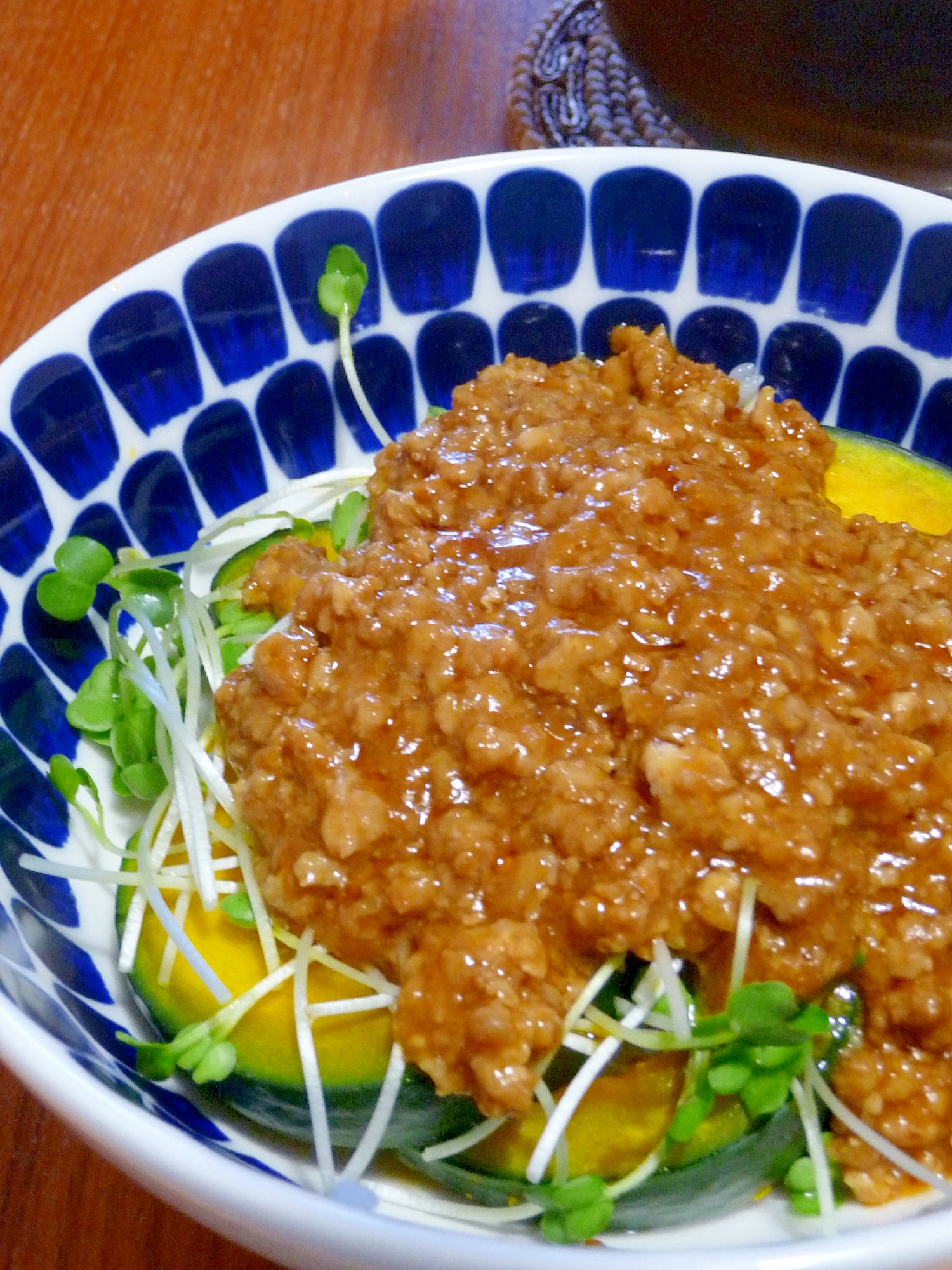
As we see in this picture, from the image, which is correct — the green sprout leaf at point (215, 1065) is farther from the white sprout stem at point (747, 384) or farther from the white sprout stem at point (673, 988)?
the white sprout stem at point (747, 384)

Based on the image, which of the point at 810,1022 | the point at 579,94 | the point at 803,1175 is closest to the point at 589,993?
the point at 810,1022

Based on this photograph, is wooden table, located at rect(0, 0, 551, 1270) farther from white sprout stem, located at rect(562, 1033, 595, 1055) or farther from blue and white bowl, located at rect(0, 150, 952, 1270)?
white sprout stem, located at rect(562, 1033, 595, 1055)

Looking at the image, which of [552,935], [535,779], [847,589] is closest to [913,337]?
[847,589]

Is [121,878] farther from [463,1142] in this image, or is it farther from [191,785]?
[463,1142]

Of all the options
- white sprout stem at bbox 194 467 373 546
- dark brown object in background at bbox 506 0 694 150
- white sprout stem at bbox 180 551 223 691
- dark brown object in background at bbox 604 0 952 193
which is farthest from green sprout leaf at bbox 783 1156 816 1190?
dark brown object in background at bbox 506 0 694 150

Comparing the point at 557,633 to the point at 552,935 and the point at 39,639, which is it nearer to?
the point at 552,935

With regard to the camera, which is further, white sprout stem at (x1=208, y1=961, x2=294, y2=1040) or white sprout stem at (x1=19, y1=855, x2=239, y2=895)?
white sprout stem at (x1=19, y1=855, x2=239, y2=895)

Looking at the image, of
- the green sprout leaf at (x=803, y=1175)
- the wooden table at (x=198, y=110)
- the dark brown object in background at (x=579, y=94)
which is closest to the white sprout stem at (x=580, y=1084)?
the green sprout leaf at (x=803, y=1175)
